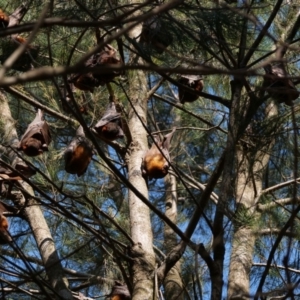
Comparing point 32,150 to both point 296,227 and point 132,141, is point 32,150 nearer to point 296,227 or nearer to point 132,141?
point 132,141

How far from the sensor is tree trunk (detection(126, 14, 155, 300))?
317 centimetres

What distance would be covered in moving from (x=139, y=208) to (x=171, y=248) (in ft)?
3.45

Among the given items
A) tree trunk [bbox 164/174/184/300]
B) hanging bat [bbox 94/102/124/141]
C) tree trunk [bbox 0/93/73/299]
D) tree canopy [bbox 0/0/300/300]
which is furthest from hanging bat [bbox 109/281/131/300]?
hanging bat [bbox 94/102/124/141]

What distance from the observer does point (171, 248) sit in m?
4.57

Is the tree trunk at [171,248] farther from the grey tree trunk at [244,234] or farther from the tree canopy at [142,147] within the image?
the grey tree trunk at [244,234]

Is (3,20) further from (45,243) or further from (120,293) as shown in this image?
(120,293)

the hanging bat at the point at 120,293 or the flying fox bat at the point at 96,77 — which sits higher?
the flying fox bat at the point at 96,77

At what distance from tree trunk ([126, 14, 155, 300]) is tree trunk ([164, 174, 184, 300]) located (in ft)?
0.60

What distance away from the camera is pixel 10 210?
12.7ft

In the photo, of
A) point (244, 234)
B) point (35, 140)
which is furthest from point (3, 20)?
point (244, 234)

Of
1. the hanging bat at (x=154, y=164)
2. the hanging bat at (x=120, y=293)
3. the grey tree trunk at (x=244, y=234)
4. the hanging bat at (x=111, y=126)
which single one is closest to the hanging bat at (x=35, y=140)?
the hanging bat at (x=111, y=126)

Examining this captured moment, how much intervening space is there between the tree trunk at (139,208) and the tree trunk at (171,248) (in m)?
0.18

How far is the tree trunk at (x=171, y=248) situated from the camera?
4246 mm

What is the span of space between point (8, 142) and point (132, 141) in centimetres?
81
